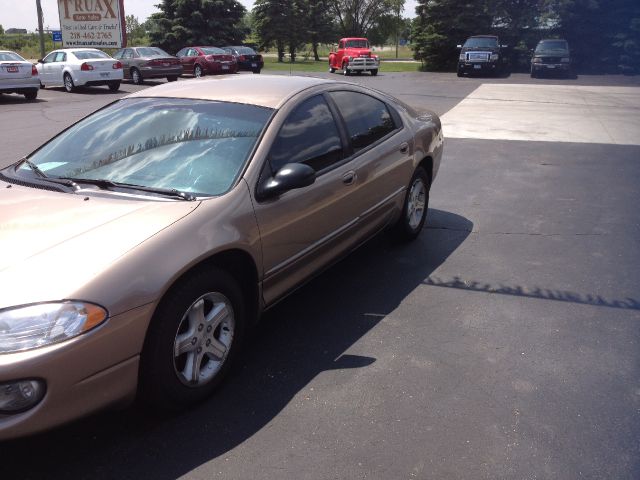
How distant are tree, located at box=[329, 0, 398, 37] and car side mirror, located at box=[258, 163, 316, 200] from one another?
63299mm

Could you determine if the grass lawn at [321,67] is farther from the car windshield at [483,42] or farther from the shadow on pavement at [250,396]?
the shadow on pavement at [250,396]

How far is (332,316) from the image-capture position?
4160 millimetres

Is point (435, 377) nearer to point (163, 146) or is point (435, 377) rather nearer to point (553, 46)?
point (163, 146)

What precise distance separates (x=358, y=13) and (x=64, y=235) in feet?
219

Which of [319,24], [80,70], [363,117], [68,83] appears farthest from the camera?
[319,24]

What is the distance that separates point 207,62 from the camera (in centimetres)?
2777

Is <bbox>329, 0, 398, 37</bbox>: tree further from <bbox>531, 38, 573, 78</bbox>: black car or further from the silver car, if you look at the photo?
the silver car

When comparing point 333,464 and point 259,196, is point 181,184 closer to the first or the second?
point 259,196

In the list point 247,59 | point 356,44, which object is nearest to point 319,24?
point 247,59

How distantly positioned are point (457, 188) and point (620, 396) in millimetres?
4815

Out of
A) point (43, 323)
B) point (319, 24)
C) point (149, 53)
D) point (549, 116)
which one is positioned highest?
point (319, 24)

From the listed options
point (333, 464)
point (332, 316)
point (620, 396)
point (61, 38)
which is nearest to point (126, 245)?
point (333, 464)

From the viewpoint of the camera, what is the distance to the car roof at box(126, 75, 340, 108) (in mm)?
3943

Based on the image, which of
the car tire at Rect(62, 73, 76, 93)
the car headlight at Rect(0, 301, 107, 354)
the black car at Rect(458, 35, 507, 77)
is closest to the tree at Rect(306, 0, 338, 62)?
the black car at Rect(458, 35, 507, 77)
